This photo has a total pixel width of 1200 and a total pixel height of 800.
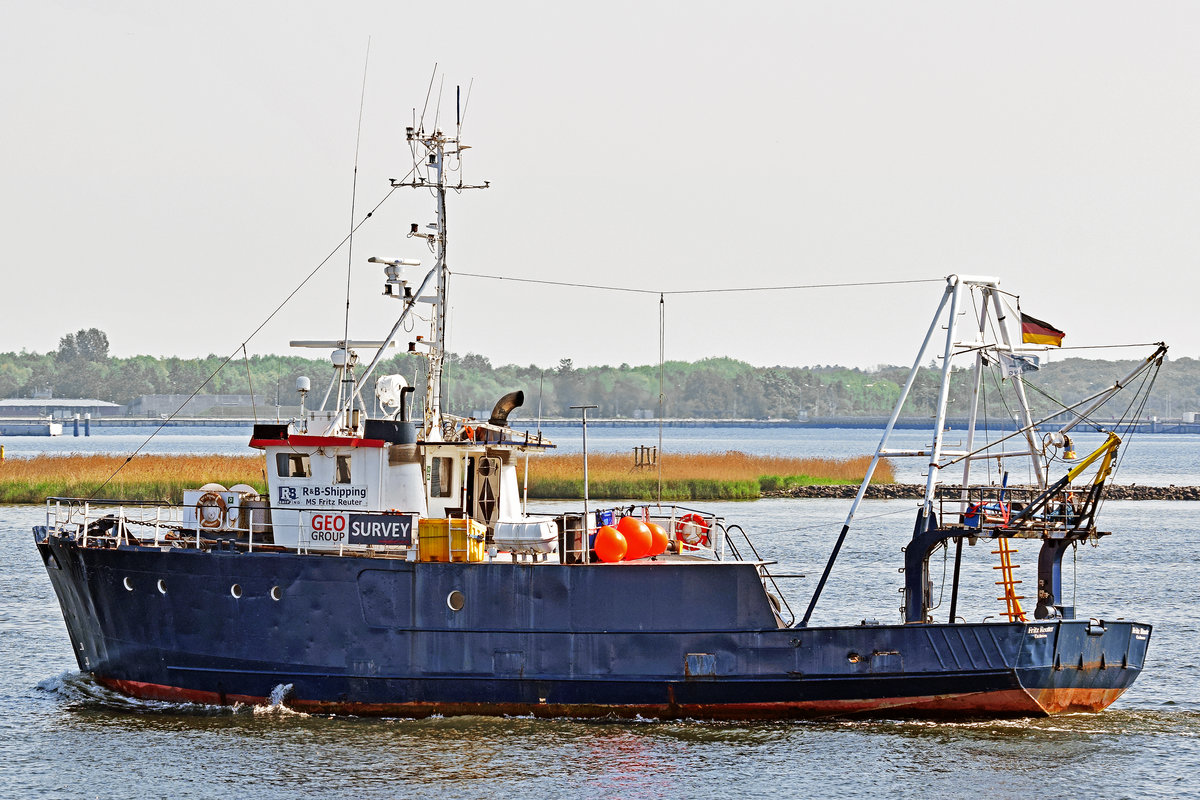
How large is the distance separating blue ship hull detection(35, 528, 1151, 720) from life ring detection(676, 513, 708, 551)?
4.30ft

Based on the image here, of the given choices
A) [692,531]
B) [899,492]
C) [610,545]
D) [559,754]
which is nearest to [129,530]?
[610,545]

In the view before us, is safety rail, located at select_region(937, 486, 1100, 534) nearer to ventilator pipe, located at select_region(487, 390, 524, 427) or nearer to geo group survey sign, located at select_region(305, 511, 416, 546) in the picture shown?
ventilator pipe, located at select_region(487, 390, 524, 427)

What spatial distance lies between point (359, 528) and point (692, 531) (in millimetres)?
4993

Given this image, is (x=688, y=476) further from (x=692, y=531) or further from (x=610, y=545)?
(x=610, y=545)

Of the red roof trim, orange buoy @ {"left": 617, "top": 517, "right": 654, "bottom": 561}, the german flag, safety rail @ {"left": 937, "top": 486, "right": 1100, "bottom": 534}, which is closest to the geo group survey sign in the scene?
the red roof trim

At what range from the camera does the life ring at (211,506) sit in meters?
20.5

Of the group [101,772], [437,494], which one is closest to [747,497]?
[437,494]

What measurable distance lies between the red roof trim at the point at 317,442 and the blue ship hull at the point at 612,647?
1.72m

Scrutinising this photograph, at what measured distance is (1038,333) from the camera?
20.3 m

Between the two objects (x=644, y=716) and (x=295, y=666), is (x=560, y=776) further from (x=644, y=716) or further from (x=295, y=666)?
(x=295, y=666)

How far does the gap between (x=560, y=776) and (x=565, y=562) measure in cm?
340

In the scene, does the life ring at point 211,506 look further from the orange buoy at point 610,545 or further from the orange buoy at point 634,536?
the orange buoy at point 634,536

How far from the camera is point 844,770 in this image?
58.1ft

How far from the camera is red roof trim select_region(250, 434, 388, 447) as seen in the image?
19859mm
